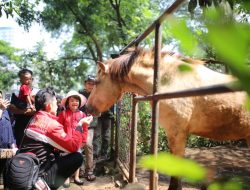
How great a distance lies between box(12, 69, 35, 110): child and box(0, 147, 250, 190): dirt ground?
1.43 m

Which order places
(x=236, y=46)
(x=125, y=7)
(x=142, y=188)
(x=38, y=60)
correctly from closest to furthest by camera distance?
(x=236, y=46), (x=142, y=188), (x=125, y=7), (x=38, y=60)

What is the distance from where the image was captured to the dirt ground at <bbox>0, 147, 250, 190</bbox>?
4906 millimetres

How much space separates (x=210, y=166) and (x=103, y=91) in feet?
6.89

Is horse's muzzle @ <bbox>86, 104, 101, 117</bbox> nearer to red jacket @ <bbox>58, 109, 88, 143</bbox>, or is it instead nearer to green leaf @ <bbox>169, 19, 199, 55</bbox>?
red jacket @ <bbox>58, 109, 88, 143</bbox>

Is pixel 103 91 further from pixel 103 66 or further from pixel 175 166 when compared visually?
pixel 175 166

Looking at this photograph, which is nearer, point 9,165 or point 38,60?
point 9,165

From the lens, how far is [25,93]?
563cm

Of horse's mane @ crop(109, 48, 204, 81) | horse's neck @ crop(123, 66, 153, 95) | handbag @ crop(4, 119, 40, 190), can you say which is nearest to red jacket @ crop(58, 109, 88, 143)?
horse's mane @ crop(109, 48, 204, 81)

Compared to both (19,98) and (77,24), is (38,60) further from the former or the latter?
(19,98)

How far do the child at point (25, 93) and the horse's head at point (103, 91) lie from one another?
5.15ft

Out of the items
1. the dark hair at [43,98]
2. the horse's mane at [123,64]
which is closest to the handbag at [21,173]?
the dark hair at [43,98]

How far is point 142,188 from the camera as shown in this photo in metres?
2.93

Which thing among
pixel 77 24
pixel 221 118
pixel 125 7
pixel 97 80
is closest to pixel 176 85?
pixel 221 118

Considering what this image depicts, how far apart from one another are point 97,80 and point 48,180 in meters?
1.30
